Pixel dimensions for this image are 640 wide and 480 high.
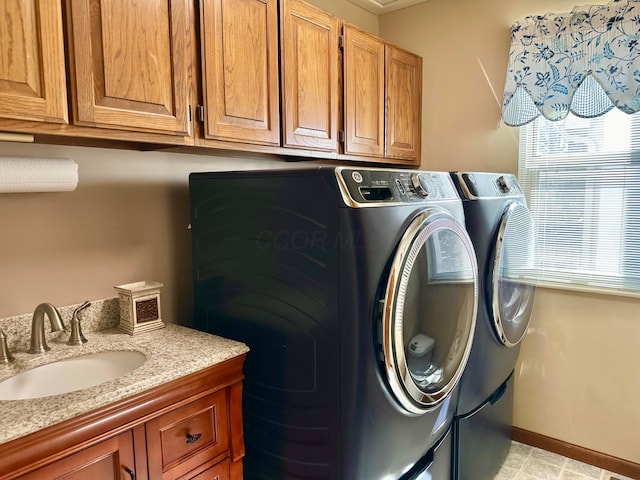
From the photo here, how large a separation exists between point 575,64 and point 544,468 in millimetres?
2052

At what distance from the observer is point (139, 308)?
167 centimetres

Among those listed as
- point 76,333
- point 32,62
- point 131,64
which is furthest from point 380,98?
point 76,333

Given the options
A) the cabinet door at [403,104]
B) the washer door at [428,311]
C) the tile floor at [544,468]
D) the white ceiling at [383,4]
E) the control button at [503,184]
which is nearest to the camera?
the washer door at [428,311]

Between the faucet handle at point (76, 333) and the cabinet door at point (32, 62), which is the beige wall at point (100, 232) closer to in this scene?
the faucet handle at point (76, 333)

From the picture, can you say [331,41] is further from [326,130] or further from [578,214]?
[578,214]

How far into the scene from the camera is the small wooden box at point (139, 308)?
164cm

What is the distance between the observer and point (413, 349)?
4.80 feet

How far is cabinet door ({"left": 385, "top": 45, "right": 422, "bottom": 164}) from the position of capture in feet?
8.20

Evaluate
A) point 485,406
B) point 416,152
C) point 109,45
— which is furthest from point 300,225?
point 416,152

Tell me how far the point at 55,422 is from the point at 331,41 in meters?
1.81

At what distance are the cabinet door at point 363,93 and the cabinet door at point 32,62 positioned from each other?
50.6 inches

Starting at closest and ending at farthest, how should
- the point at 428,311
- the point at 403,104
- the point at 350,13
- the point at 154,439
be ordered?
the point at 154,439 < the point at 428,311 < the point at 403,104 < the point at 350,13

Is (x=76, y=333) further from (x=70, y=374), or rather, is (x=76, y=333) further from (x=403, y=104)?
(x=403, y=104)

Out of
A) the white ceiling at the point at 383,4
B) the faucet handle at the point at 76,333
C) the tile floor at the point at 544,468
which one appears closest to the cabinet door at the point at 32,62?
the faucet handle at the point at 76,333
